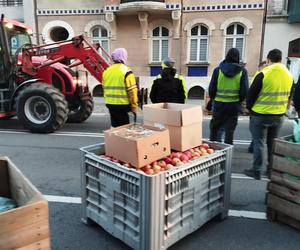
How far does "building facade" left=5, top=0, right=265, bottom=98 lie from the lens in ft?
46.9

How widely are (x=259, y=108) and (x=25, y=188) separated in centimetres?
331

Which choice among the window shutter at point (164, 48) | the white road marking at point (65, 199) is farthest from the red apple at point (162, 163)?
the window shutter at point (164, 48)

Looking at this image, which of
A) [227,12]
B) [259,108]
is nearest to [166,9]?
[227,12]

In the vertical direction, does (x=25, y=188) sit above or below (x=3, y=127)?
above

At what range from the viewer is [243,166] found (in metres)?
5.26

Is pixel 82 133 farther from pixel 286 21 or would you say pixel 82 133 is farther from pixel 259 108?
pixel 286 21

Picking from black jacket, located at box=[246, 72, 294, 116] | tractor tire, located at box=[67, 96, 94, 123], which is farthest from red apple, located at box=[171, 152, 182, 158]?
tractor tire, located at box=[67, 96, 94, 123]

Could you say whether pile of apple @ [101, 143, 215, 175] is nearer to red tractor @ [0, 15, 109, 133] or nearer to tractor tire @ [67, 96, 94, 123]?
red tractor @ [0, 15, 109, 133]

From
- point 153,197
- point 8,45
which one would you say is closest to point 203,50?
point 8,45

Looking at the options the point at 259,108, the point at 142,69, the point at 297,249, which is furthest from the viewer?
the point at 142,69

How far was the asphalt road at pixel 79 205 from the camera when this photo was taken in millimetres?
3031

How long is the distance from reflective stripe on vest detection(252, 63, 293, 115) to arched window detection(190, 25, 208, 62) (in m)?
11.3

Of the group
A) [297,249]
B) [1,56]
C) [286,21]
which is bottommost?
[297,249]

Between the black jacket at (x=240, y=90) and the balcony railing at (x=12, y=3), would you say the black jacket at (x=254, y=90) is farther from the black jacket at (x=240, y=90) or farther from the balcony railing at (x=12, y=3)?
the balcony railing at (x=12, y=3)
